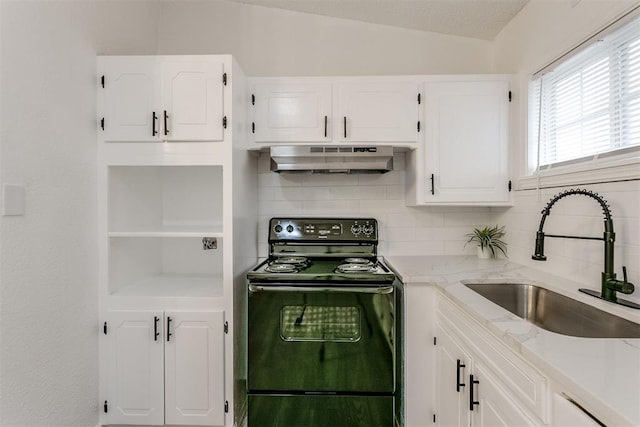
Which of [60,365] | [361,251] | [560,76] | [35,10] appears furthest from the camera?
[361,251]

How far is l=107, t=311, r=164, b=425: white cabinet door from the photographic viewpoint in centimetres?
178

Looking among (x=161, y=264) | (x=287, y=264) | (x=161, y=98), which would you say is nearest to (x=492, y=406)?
(x=287, y=264)

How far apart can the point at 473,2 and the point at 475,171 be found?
1.01 metres

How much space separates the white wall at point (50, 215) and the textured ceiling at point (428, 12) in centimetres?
125

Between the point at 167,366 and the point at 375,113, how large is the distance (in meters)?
1.88

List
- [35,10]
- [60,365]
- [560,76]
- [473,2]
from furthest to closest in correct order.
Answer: [473,2]
[560,76]
[60,365]
[35,10]

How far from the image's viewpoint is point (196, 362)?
1.78 metres

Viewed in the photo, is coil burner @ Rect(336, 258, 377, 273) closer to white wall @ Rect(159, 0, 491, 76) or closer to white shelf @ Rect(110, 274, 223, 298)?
white shelf @ Rect(110, 274, 223, 298)

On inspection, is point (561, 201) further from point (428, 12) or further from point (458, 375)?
point (428, 12)

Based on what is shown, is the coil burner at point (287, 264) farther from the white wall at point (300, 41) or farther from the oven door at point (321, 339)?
the white wall at point (300, 41)

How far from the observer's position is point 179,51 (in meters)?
2.40

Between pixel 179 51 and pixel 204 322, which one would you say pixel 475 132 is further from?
pixel 179 51

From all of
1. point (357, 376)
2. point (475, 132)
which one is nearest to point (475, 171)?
point (475, 132)

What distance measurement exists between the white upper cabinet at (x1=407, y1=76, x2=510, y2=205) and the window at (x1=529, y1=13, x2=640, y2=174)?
18 centimetres
